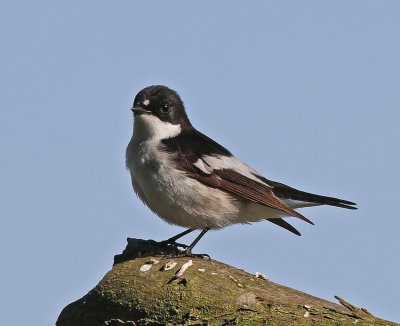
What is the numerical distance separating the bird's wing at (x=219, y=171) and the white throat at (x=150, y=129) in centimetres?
13

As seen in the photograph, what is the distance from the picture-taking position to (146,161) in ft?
25.8

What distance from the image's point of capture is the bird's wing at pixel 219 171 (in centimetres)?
796

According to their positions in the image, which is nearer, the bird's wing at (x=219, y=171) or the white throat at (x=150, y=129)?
the bird's wing at (x=219, y=171)

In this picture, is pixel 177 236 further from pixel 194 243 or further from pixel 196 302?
pixel 196 302

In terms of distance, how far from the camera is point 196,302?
5125 millimetres

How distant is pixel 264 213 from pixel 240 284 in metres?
3.00

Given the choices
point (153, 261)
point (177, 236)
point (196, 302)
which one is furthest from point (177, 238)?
point (196, 302)

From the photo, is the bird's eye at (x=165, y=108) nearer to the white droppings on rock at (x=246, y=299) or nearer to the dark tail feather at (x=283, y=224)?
the dark tail feather at (x=283, y=224)

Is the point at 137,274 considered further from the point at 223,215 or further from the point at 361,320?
the point at 223,215

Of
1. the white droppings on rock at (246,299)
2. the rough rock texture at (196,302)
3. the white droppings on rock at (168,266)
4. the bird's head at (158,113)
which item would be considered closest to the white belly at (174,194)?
the bird's head at (158,113)

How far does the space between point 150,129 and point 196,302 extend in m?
3.47

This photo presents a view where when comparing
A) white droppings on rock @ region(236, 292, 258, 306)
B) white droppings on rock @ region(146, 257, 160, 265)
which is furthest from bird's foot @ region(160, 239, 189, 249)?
white droppings on rock @ region(236, 292, 258, 306)

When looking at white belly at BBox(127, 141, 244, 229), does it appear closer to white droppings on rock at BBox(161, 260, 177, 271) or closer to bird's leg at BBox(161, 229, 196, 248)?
bird's leg at BBox(161, 229, 196, 248)

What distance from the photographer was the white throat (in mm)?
8273
